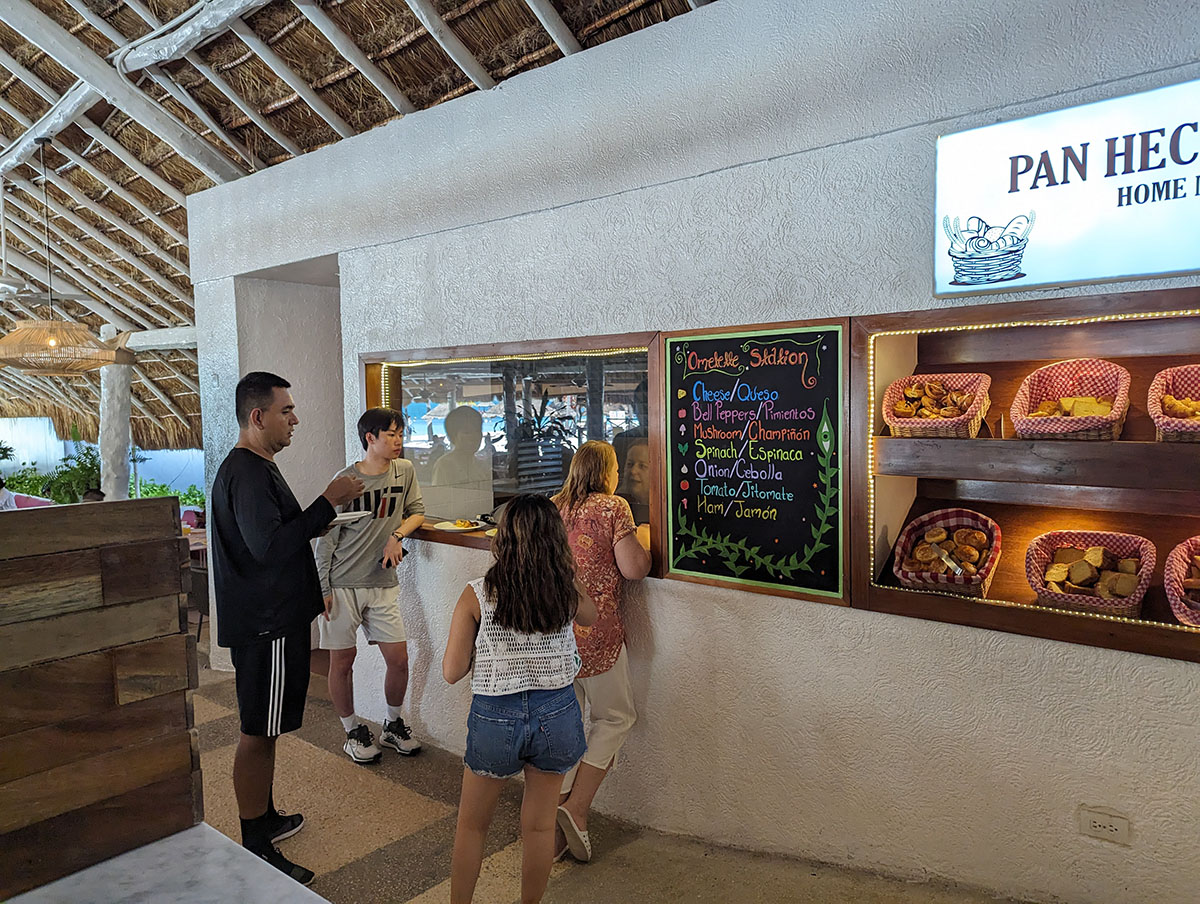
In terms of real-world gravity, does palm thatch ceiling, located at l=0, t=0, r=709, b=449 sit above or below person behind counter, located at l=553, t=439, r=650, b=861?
above

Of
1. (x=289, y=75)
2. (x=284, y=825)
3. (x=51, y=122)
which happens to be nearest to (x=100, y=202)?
(x=51, y=122)

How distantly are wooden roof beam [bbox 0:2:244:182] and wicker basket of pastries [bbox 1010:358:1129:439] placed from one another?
4894mm

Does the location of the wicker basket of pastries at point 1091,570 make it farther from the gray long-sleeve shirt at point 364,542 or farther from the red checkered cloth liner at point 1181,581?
the gray long-sleeve shirt at point 364,542

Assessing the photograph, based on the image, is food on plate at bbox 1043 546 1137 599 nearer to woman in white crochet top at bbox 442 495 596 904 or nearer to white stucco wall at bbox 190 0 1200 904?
white stucco wall at bbox 190 0 1200 904

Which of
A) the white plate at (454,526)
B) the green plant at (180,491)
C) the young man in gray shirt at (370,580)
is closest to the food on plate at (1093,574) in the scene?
the white plate at (454,526)

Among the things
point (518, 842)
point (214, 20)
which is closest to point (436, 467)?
point (518, 842)

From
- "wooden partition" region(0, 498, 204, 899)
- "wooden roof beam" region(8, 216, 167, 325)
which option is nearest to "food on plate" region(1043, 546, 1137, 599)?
"wooden partition" region(0, 498, 204, 899)

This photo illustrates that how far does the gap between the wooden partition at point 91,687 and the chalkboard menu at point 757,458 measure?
1.94m

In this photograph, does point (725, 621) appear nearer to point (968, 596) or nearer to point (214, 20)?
point (968, 596)

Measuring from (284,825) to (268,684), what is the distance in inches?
31.2

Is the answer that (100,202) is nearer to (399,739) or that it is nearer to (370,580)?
(370,580)

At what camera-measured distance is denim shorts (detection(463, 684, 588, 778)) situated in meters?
2.46

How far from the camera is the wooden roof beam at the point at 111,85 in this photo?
475 cm

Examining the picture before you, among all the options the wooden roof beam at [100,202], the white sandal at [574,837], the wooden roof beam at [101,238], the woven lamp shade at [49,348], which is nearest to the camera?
the white sandal at [574,837]
